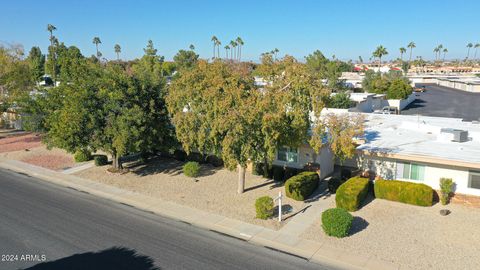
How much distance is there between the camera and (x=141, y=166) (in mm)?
30422

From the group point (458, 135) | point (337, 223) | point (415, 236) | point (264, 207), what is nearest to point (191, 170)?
point (264, 207)

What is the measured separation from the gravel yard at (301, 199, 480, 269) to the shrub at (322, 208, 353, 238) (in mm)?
316

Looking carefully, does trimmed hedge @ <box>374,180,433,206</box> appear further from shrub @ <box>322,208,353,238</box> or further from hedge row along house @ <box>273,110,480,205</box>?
shrub @ <box>322,208,353,238</box>

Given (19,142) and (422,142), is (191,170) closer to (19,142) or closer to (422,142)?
(422,142)

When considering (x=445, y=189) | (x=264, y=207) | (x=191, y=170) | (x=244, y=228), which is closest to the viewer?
(x=244, y=228)

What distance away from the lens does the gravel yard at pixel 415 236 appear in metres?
15.2

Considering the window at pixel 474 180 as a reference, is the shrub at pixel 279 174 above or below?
below

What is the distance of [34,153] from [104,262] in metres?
25.3

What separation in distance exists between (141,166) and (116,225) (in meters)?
11.6

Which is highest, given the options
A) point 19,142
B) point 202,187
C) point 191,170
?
point 191,170

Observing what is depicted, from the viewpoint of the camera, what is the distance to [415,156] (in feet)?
70.0

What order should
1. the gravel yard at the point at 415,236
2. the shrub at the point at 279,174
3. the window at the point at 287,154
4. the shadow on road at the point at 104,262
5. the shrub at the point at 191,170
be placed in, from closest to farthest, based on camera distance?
1. the shadow on road at the point at 104,262
2. the gravel yard at the point at 415,236
3. the shrub at the point at 279,174
4. the window at the point at 287,154
5. the shrub at the point at 191,170

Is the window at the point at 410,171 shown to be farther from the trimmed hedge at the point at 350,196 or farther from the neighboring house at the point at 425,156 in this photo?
the trimmed hedge at the point at 350,196

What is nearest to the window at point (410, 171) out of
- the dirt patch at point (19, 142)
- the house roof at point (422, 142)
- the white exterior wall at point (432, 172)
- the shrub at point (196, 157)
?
the white exterior wall at point (432, 172)
